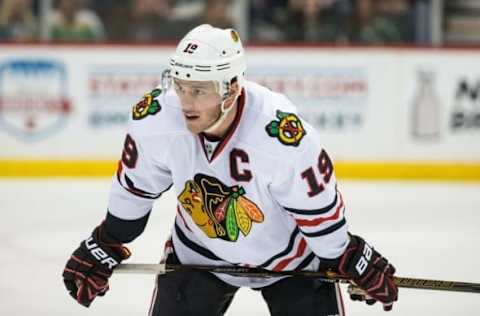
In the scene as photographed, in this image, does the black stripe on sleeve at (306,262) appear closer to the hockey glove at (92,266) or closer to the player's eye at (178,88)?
the hockey glove at (92,266)

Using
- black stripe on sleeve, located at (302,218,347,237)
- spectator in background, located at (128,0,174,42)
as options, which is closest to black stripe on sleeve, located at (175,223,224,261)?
black stripe on sleeve, located at (302,218,347,237)

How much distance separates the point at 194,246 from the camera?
257cm

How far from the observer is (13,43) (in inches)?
242

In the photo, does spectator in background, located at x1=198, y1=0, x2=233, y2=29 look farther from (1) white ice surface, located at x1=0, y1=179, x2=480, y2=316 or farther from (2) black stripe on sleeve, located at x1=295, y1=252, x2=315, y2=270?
(2) black stripe on sleeve, located at x1=295, y1=252, x2=315, y2=270

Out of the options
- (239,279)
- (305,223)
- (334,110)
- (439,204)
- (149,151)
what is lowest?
(439,204)

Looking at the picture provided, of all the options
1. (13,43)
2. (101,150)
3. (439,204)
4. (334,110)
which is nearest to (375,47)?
(334,110)

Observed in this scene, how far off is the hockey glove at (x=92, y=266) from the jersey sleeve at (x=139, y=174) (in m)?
0.09

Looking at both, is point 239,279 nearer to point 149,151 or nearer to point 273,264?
point 273,264

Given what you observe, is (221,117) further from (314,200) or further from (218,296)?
(218,296)

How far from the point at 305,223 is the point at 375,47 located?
412 centimetres

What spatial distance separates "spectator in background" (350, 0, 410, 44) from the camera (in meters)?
6.73

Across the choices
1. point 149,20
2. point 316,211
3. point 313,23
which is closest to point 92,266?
point 316,211

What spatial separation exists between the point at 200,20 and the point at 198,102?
14.6ft

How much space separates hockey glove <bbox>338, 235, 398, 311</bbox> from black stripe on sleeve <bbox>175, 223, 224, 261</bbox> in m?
0.35
